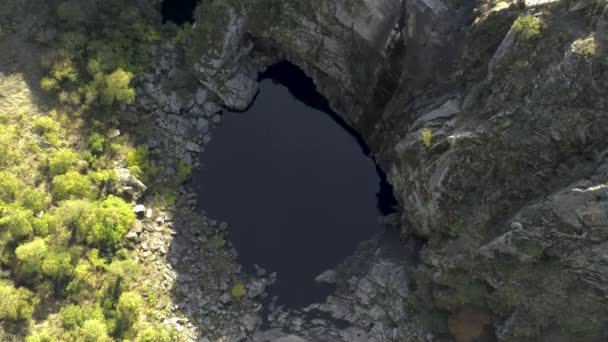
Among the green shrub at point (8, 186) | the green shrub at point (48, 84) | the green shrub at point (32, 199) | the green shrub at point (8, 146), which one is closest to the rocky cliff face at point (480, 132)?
the green shrub at point (48, 84)

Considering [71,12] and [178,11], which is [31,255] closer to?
[71,12]

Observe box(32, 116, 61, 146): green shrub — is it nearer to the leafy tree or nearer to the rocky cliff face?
the leafy tree

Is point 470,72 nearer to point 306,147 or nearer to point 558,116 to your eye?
point 558,116

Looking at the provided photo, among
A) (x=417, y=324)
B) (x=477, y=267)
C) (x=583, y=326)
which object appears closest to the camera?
(x=583, y=326)

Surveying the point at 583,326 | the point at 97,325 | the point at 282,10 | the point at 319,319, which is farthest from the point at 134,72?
the point at 583,326

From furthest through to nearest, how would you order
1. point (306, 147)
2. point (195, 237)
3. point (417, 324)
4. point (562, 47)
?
point (306, 147) < point (195, 237) < point (417, 324) < point (562, 47)

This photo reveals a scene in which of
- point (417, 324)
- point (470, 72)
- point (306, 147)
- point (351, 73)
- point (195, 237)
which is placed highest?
point (470, 72)

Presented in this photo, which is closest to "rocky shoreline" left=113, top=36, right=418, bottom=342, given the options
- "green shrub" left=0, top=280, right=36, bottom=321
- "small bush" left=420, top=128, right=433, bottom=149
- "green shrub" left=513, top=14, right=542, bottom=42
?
"green shrub" left=0, top=280, right=36, bottom=321

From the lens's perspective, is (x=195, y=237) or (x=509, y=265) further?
(x=195, y=237)
